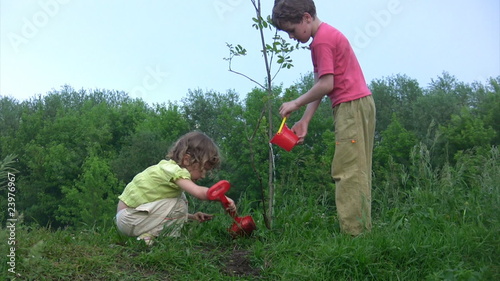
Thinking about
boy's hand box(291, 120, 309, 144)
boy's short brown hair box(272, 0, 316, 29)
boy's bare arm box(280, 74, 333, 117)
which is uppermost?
boy's short brown hair box(272, 0, 316, 29)

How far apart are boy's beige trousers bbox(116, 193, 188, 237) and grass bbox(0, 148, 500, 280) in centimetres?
8

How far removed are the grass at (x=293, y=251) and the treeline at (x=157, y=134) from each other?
24268mm

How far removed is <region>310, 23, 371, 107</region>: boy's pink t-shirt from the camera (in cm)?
391

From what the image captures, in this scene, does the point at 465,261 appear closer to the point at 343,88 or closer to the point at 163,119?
the point at 343,88

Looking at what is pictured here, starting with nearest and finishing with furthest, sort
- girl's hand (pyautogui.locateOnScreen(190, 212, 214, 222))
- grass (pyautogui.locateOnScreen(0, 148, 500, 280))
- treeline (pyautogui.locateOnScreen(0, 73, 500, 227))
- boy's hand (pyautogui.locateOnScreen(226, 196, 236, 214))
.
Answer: grass (pyautogui.locateOnScreen(0, 148, 500, 280)) < boy's hand (pyautogui.locateOnScreen(226, 196, 236, 214)) < girl's hand (pyautogui.locateOnScreen(190, 212, 214, 222)) < treeline (pyautogui.locateOnScreen(0, 73, 500, 227))

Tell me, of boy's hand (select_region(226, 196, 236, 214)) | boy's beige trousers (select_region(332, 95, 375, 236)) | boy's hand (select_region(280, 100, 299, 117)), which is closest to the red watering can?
boy's hand (select_region(280, 100, 299, 117))

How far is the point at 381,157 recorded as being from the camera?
3180 cm

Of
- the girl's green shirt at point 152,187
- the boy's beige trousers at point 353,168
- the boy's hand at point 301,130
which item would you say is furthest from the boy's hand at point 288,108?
the girl's green shirt at point 152,187

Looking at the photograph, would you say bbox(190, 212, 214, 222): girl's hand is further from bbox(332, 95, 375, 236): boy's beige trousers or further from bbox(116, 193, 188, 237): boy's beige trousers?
bbox(332, 95, 375, 236): boy's beige trousers

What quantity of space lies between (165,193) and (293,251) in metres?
0.91

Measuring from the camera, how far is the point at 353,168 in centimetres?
395

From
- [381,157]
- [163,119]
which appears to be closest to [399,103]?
[381,157]

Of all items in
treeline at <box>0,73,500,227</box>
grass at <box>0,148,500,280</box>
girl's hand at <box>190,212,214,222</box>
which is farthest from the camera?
treeline at <box>0,73,500,227</box>

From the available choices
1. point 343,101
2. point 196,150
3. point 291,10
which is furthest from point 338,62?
point 196,150
